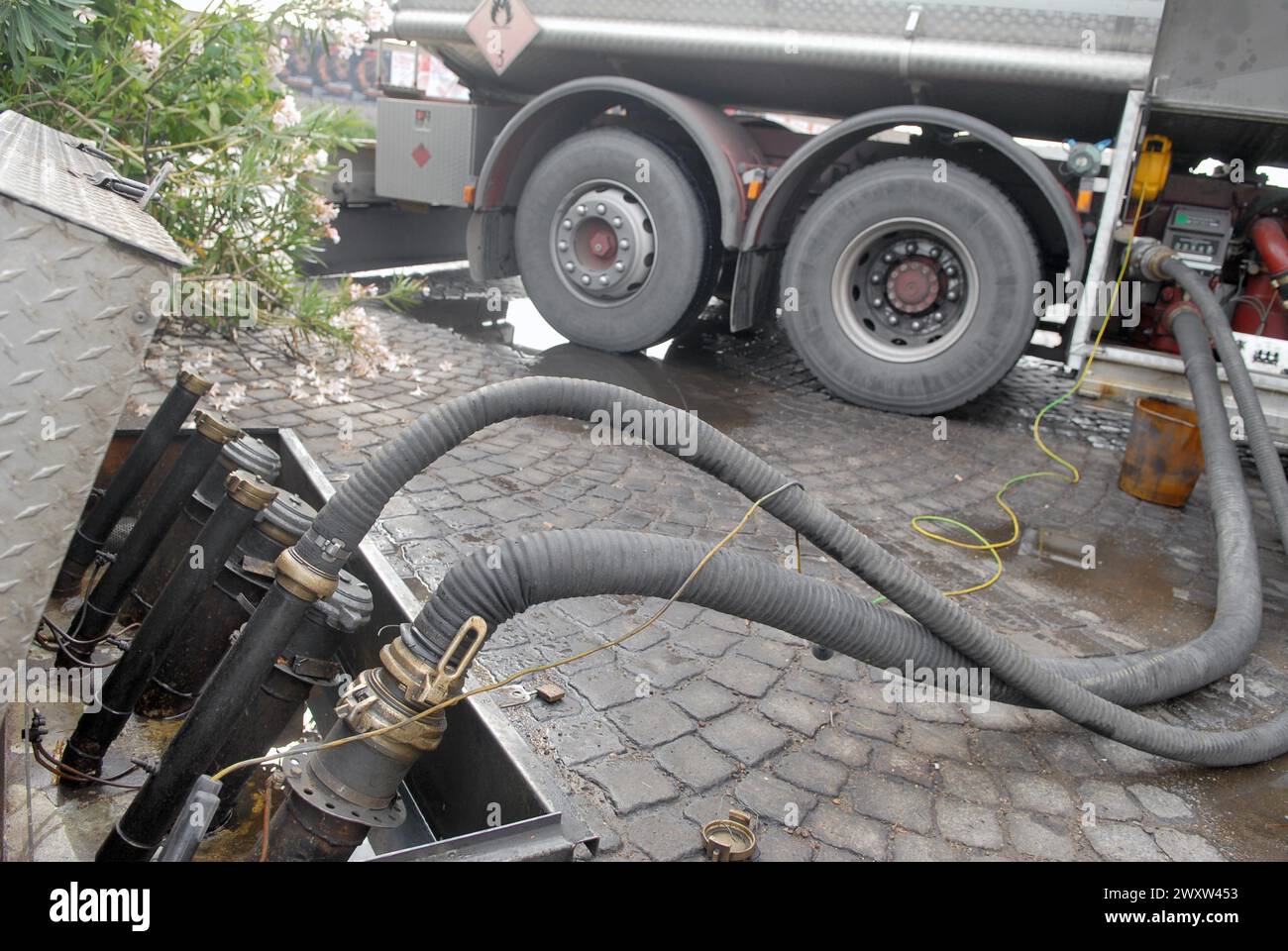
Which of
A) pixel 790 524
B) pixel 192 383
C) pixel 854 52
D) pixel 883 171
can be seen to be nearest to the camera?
pixel 790 524

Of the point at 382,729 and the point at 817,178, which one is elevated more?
the point at 817,178

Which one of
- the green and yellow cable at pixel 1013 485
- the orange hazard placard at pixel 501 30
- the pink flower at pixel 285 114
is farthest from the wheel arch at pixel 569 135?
the green and yellow cable at pixel 1013 485

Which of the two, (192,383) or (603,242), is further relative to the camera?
(603,242)

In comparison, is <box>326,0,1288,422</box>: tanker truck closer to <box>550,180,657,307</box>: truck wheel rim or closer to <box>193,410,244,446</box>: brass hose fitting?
<box>550,180,657,307</box>: truck wheel rim

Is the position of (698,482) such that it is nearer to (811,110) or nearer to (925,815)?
(925,815)

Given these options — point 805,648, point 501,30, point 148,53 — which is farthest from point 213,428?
point 501,30

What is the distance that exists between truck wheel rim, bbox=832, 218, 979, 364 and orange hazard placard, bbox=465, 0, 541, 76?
2468 millimetres

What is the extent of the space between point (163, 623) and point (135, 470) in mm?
691

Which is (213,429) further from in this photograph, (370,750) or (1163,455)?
(1163,455)

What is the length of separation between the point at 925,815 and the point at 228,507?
6.42 feet

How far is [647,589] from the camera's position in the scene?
195cm

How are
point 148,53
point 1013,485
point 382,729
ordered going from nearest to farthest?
point 382,729 → point 148,53 → point 1013,485

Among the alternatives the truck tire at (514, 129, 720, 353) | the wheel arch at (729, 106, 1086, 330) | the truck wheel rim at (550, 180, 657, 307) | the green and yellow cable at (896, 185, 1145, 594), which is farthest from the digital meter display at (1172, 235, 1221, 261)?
the truck wheel rim at (550, 180, 657, 307)
